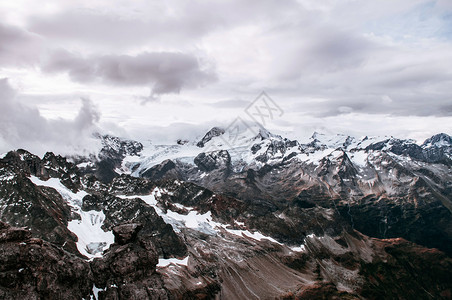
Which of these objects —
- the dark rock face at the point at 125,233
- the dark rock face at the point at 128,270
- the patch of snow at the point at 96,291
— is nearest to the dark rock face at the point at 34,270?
the patch of snow at the point at 96,291

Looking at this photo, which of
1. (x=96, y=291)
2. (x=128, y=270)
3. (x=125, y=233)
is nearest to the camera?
(x=96, y=291)

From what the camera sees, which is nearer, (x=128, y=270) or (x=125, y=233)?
(x=128, y=270)

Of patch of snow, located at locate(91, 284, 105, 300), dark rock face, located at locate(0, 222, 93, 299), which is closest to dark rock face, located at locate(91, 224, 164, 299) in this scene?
patch of snow, located at locate(91, 284, 105, 300)

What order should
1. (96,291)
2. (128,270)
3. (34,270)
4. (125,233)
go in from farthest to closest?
(125,233)
(128,270)
(96,291)
(34,270)

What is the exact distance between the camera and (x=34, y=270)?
180ft

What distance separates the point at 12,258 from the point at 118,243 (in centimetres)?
2260

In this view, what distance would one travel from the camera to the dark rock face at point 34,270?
5272 cm

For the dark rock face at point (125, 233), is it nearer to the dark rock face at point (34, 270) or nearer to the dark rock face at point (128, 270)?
the dark rock face at point (128, 270)

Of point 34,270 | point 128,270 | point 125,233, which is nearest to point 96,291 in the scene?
point 128,270

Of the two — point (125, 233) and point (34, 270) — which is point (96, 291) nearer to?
point (125, 233)

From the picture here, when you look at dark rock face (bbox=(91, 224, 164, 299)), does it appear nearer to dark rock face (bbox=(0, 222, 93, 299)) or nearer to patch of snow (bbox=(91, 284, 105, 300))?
patch of snow (bbox=(91, 284, 105, 300))

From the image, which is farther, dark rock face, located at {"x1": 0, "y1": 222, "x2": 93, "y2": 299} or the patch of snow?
the patch of snow

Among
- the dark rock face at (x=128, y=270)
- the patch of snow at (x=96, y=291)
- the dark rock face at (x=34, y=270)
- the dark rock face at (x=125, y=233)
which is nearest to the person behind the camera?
the dark rock face at (x=34, y=270)

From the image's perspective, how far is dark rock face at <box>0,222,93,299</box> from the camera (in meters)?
52.7
